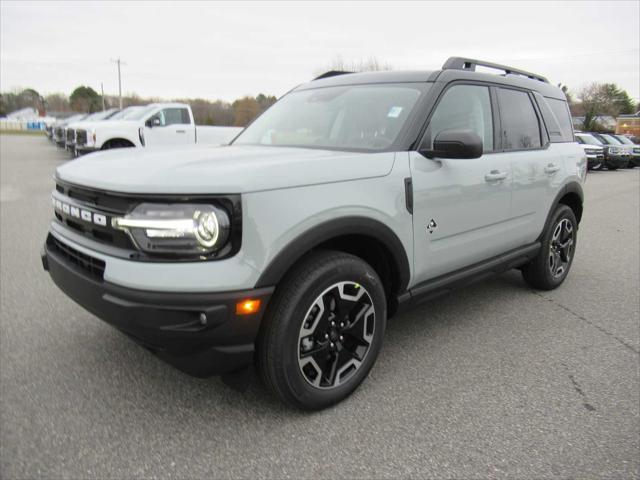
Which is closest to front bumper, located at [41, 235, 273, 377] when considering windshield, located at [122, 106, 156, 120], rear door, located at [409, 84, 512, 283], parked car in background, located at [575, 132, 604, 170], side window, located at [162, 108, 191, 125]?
rear door, located at [409, 84, 512, 283]

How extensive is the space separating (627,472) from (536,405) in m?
0.55

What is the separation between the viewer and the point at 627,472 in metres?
2.16

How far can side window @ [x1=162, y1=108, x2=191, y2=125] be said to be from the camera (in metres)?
A: 14.8

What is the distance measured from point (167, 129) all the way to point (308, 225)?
13.4 meters

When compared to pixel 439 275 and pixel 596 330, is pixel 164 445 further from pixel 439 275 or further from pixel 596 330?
pixel 596 330

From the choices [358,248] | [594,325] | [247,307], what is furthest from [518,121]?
[247,307]

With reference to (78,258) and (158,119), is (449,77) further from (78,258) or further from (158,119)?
(158,119)

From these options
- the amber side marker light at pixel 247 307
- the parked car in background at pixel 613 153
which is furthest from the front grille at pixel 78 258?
the parked car in background at pixel 613 153

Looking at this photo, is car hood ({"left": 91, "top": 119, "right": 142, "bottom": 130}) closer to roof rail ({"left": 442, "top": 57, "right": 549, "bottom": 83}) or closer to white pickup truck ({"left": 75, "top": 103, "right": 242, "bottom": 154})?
white pickup truck ({"left": 75, "top": 103, "right": 242, "bottom": 154})

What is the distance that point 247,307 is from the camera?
213 cm

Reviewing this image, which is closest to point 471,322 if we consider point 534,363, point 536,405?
point 534,363

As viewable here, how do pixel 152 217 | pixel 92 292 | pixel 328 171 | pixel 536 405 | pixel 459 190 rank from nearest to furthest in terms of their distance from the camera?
pixel 152 217, pixel 92 292, pixel 328 171, pixel 536 405, pixel 459 190

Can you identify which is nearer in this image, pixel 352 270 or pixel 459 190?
pixel 352 270

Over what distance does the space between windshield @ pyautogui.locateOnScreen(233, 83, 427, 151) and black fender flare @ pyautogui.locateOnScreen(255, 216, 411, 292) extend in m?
0.57
